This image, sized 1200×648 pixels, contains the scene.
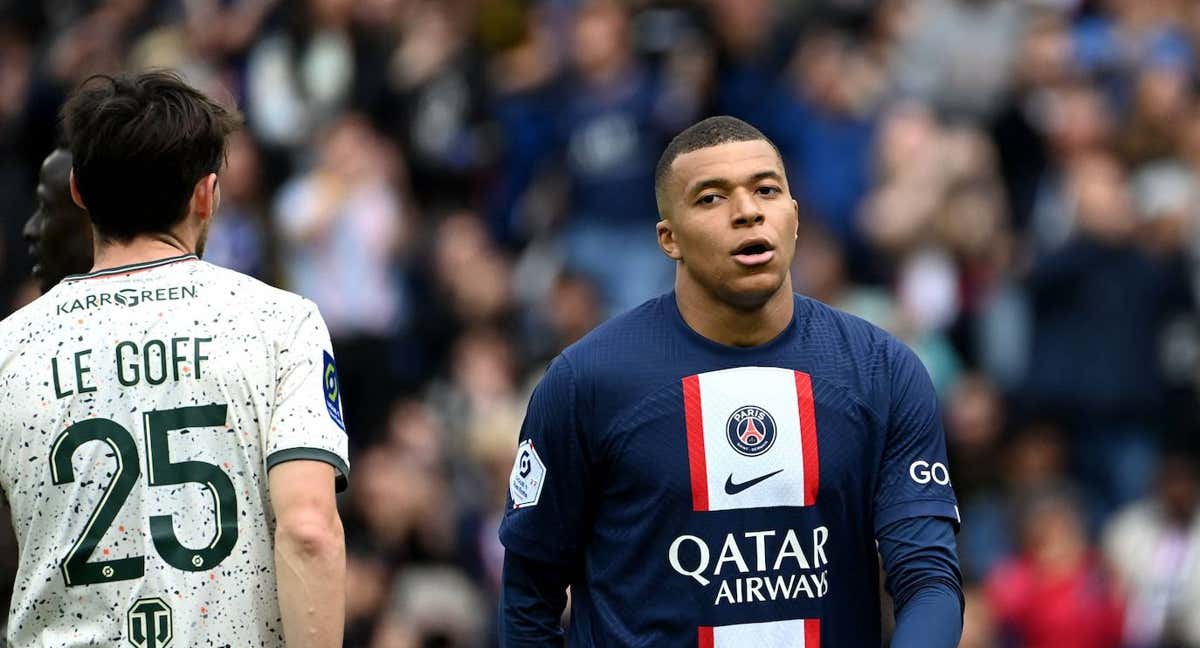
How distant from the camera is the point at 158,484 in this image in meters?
5.32

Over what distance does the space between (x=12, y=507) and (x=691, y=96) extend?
929 cm

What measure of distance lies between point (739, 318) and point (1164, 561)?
747 centimetres

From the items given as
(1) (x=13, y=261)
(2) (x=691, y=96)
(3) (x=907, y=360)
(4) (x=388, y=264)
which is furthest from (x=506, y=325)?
(3) (x=907, y=360)

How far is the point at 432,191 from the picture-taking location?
49.7 feet

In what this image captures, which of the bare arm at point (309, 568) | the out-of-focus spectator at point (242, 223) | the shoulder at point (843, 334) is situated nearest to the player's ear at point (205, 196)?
the bare arm at point (309, 568)

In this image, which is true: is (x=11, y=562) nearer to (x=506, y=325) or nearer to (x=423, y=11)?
(x=506, y=325)

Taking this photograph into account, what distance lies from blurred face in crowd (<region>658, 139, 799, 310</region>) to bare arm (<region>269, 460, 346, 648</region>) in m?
1.26

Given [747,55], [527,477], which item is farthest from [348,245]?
[527,477]

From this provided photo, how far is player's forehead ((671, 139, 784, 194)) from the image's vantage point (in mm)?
5777

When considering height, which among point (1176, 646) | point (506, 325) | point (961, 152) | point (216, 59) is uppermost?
point (216, 59)

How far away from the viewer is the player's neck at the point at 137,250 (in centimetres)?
546

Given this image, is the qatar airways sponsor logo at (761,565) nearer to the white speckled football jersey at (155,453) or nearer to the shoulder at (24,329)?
the white speckled football jersey at (155,453)

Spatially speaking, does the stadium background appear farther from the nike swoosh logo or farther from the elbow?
the elbow

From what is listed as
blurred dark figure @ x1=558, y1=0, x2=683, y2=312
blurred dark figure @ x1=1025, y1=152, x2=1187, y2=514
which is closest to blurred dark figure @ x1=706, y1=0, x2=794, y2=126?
blurred dark figure @ x1=558, y1=0, x2=683, y2=312
